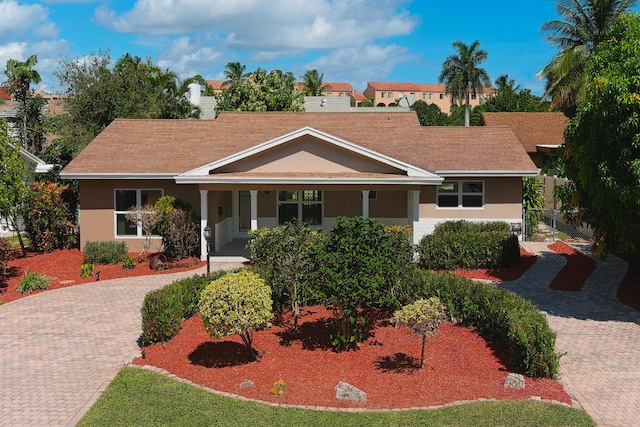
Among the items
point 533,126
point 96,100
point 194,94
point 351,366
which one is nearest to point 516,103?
point 533,126

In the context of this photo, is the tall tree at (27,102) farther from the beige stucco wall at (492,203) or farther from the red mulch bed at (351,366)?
the red mulch bed at (351,366)

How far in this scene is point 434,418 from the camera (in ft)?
29.6

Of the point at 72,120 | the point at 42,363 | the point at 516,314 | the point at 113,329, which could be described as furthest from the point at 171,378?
the point at 72,120

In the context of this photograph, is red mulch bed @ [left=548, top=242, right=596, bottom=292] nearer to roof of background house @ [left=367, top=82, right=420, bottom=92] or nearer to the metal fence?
the metal fence

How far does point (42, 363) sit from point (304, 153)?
1202cm

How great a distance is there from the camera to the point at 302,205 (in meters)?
24.2

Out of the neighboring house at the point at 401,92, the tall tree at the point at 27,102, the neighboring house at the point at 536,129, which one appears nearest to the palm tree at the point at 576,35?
the neighboring house at the point at 536,129

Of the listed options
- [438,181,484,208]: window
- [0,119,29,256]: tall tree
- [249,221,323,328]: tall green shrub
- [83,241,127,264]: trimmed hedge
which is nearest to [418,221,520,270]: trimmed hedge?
[438,181,484,208]: window

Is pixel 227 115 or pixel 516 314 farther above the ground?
pixel 227 115

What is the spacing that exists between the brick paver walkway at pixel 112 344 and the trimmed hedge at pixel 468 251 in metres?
1.07

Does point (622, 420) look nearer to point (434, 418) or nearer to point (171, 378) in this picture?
point (434, 418)

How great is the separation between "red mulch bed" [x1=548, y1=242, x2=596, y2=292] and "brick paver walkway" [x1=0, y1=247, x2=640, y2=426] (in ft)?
0.96

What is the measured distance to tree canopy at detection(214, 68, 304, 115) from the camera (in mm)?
41406

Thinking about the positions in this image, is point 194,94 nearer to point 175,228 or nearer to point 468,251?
point 175,228
